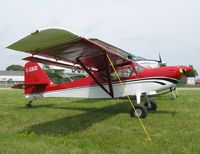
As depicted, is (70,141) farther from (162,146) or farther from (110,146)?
(162,146)

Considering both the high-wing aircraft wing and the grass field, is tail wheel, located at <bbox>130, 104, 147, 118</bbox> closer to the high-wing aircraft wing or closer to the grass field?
the grass field

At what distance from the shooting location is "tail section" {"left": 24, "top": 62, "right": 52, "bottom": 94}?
1223 centimetres

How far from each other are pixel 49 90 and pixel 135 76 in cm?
422

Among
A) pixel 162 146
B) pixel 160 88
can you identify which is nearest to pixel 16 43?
pixel 162 146

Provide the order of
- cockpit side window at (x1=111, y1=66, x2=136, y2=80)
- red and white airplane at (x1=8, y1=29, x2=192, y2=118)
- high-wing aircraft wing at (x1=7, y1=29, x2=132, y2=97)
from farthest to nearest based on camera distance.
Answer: cockpit side window at (x1=111, y1=66, x2=136, y2=80)
red and white airplane at (x1=8, y1=29, x2=192, y2=118)
high-wing aircraft wing at (x1=7, y1=29, x2=132, y2=97)

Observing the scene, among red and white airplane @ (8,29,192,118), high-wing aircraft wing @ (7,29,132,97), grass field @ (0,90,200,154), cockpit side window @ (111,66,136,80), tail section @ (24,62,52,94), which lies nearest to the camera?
grass field @ (0,90,200,154)

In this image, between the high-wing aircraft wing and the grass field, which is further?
the high-wing aircraft wing

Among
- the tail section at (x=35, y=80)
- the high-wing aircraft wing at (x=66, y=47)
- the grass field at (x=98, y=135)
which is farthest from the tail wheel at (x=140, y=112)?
the tail section at (x=35, y=80)

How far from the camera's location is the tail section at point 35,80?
1223 cm

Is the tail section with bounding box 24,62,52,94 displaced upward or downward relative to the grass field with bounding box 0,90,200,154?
downward

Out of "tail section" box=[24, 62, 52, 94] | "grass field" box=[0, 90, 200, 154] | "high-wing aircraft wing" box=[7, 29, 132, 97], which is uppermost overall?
"high-wing aircraft wing" box=[7, 29, 132, 97]

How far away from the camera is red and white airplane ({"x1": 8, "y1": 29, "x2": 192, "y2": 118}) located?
6.49 m

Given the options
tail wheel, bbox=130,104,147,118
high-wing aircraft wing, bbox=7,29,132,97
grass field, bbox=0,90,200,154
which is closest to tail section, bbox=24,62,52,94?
high-wing aircraft wing, bbox=7,29,132,97

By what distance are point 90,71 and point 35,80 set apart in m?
4.41
